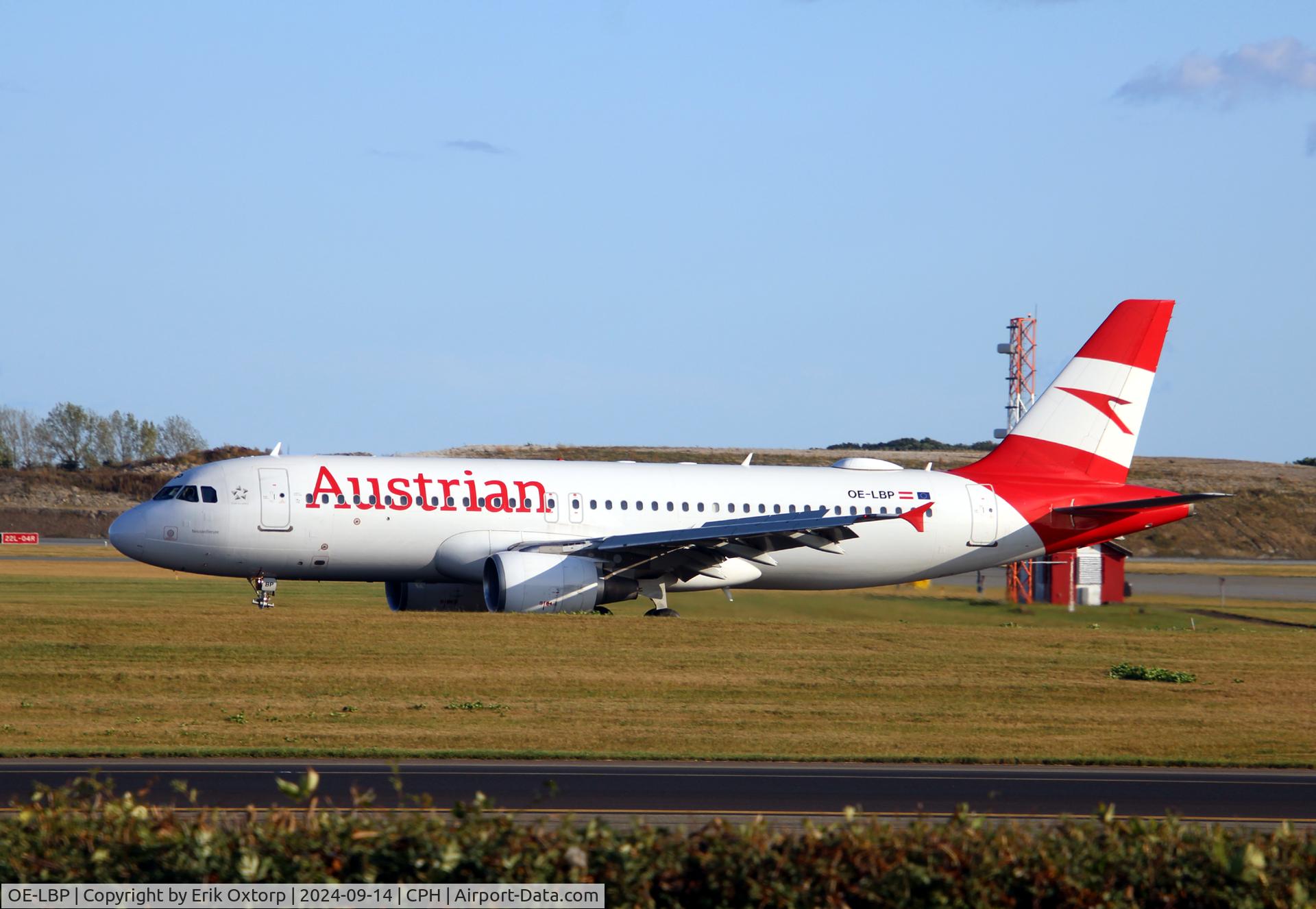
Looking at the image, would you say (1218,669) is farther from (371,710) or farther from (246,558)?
(246,558)

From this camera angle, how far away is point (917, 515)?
135 feet

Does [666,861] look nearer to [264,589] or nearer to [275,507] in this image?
[275,507]

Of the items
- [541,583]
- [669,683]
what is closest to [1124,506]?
[541,583]

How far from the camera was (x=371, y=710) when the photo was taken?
24.3m

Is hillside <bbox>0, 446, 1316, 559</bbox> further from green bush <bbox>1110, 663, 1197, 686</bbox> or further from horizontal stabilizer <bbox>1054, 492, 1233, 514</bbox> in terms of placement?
green bush <bbox>1110, 663, 1197, 686</bbox>

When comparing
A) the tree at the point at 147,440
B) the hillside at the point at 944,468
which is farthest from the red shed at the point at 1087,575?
the tree at the point at 147,440

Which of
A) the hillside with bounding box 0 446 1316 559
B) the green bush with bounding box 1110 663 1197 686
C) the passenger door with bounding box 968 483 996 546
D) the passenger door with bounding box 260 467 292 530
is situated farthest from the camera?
the hillside with bounding box 0 446 1316 559

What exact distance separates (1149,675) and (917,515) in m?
11.5

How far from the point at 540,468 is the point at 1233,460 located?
13072cm

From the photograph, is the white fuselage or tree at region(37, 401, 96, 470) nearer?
the white fuselage

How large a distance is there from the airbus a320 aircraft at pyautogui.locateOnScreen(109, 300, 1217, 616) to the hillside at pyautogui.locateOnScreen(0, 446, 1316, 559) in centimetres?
5405

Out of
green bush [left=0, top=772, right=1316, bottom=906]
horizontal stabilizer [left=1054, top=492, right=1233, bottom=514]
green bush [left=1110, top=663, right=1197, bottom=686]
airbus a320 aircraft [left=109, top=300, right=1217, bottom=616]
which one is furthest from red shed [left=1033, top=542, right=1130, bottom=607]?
green bush [left=0, top=772, right=1316, bottom=906]

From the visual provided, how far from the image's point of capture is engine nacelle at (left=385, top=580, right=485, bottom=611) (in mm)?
39625

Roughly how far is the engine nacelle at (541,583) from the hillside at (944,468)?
215 feet
